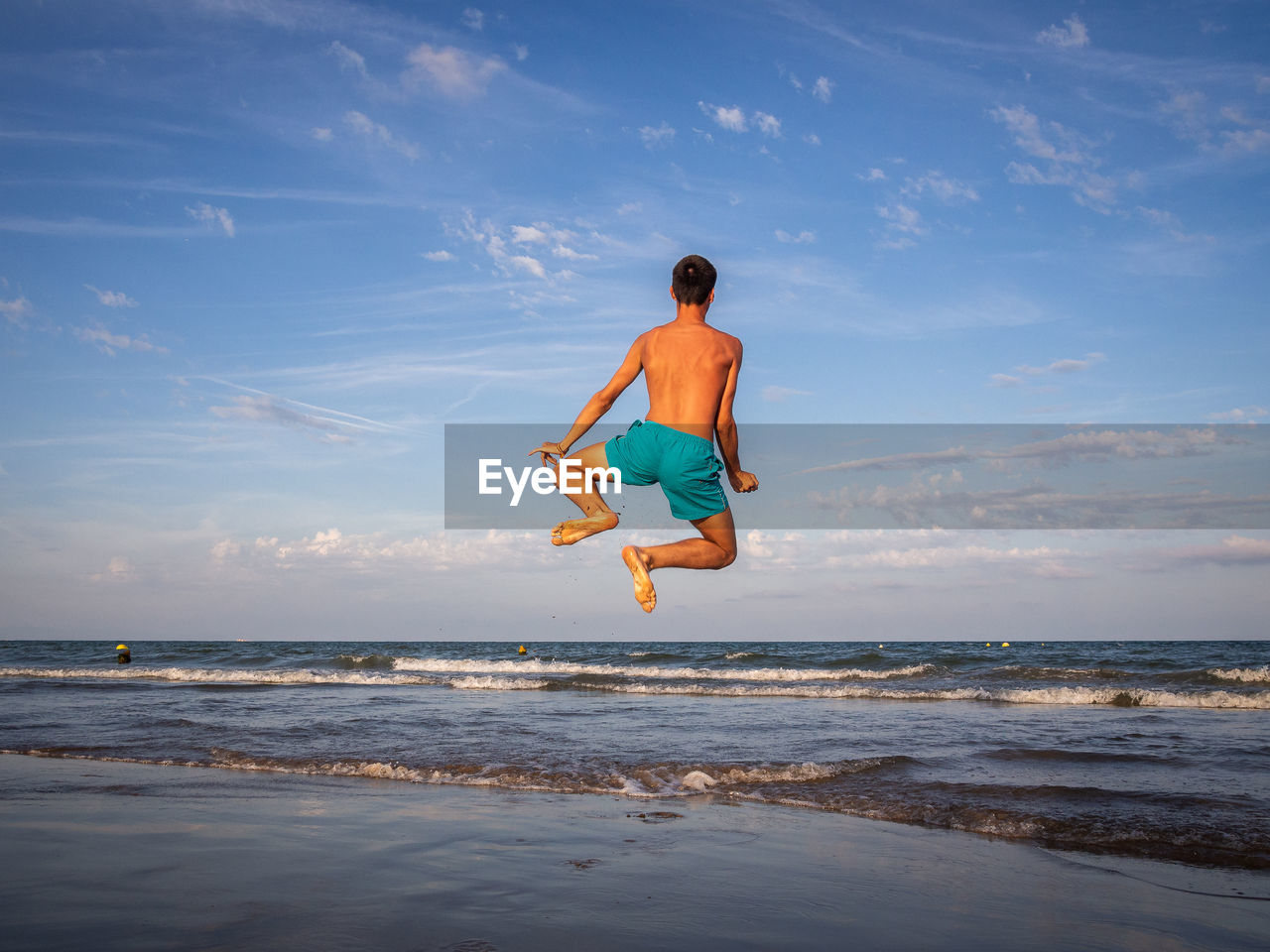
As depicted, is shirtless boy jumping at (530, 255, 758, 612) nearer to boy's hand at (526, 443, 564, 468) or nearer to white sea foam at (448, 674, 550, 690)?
boy's hand at (526, 443, 564, 468)

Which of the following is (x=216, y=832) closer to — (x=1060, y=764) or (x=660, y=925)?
(x=660, y=925)

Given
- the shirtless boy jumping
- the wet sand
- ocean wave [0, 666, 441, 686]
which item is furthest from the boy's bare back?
ocean wave [0, 666, 441, 686]

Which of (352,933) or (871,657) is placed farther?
(871,657)

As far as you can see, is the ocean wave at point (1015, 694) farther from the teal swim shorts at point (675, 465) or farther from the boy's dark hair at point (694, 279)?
the boy's dark hair at point (694, 279)

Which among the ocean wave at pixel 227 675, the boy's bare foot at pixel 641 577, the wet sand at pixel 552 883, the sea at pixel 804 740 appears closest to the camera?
the boy's bare foot at pixel 641 577

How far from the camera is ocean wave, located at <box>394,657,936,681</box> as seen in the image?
26984mm

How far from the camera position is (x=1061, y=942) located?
4926mm

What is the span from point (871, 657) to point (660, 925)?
28.5m

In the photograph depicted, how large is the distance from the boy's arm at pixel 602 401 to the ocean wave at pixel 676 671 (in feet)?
75.0

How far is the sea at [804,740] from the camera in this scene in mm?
8664

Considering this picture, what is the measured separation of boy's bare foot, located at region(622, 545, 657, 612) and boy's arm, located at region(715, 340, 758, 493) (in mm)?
626

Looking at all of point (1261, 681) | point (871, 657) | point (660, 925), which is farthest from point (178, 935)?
point (871, 657)

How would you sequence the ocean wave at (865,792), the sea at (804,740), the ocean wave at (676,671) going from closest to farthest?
the ocean wave at (865,792), the sea at (804,740), the ocean wave at (676,671)

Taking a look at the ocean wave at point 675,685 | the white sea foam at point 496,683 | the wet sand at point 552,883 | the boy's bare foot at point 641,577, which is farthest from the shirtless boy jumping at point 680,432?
the white sea foam at point 496,683
